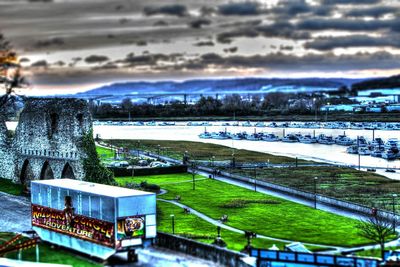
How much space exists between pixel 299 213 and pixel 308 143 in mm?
115955

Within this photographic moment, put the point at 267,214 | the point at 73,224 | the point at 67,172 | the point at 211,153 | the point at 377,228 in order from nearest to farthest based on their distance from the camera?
the point at 73,224
the point at 377,228
the point at 267,214
the point at 67,172
the point at 211,153

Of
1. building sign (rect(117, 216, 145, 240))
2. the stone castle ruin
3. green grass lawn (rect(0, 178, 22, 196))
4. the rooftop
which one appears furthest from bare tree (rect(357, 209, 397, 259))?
green grass lawn (rect(0, 178, 22, 196))

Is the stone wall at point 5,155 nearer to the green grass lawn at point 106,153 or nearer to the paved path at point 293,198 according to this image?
the paved path at point 293,198

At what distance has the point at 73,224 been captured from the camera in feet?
143

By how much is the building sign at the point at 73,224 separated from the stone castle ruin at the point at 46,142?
Result: 1774cm

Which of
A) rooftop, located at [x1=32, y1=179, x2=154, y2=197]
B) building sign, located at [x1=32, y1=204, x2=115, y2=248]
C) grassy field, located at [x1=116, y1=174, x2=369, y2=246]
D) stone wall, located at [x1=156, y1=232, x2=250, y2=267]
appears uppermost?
→ rooftop, located at [x1=32, y1=179, x2=154, y2=197]

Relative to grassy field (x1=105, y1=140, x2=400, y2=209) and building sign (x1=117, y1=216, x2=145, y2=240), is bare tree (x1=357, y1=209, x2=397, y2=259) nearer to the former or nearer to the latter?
grassy field (x1=105, y1=140, x2=400, y2=209)

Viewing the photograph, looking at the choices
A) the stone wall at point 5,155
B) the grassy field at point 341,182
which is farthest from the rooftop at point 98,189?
the grassy field at point 341,182

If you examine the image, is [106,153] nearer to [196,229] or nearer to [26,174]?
[26,174]

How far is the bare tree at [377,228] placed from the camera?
47.5m

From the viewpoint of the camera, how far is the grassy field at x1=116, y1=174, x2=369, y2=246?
53.6 metres

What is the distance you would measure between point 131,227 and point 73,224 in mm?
5208

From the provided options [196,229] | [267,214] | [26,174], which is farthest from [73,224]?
[26,174]

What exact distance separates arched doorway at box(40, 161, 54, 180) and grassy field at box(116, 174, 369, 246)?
11.3m
